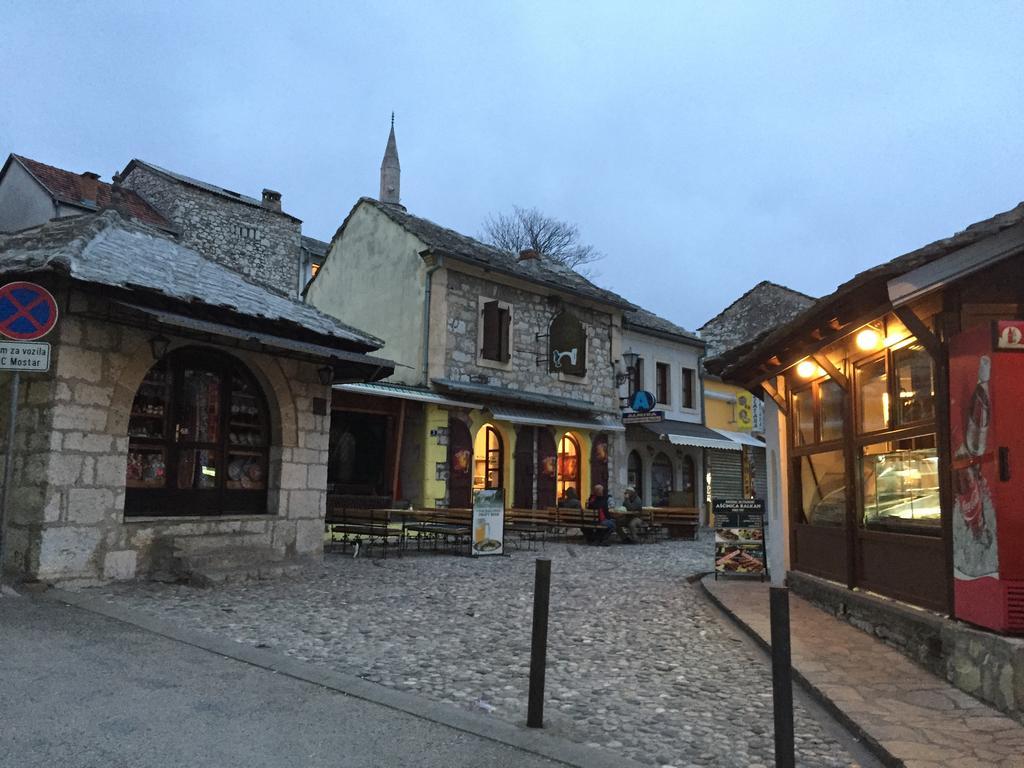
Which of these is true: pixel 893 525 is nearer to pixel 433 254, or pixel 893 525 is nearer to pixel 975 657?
pixel 975 657

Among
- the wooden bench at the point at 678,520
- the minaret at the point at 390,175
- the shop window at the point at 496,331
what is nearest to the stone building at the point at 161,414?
the shop window at the point at 496,331

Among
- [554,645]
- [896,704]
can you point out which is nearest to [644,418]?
[554,645]

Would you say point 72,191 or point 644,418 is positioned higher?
point 72,191

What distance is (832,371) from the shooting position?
284 inches

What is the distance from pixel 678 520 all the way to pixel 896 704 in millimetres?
13212

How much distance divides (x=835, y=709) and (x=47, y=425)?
7078 mm

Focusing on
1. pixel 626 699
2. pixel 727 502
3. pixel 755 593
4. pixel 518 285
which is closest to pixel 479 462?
pixel 518 285

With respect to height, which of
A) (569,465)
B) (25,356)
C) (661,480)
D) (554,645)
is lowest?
(554,645)

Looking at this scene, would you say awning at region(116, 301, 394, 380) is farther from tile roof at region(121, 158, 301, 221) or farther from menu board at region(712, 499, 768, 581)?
tile roof at region(121, 158, 301, 221)

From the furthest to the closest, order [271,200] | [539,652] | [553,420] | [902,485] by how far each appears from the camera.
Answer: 1. [271,200]
2. [553,420]
3. [902,485]
4. [539,652]

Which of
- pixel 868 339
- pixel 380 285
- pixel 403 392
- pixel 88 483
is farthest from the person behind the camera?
pixel 380 285

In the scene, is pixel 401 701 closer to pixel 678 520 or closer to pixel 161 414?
pixel 161 414

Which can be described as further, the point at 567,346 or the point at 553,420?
the point at 567,346

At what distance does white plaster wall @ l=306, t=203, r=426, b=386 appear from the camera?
59.5 feet
